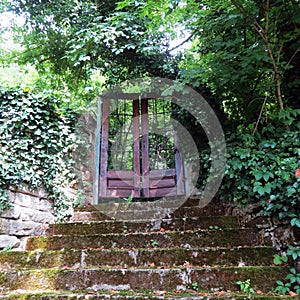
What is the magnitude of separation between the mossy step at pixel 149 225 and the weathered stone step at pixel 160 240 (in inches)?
9.7

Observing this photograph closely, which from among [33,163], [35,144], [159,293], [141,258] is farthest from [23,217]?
[159,293]

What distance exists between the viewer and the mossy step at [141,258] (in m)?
1.96

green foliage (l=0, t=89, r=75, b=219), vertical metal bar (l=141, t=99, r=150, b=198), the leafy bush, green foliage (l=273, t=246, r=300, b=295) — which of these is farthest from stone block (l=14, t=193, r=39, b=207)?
green foliage (l=273, t=246, r=300, b=295)

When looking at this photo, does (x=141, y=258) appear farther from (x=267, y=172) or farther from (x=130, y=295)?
(x=267, y=172)

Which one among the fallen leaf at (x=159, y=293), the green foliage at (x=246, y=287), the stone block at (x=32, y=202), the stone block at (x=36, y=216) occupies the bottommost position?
the fallen leaf at (x=159, y=293)

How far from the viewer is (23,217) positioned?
109 inches

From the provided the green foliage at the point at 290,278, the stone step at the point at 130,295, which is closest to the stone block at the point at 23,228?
the stone step at the point at 130,295

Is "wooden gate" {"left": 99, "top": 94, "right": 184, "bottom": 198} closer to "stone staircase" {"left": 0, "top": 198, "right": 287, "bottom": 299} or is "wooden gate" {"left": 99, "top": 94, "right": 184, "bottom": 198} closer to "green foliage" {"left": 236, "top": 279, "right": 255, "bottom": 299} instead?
"stone staircase" {"left": 0, "top": 198, "right": 287, "bottom": 299}

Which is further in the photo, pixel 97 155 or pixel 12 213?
pixel 97 155

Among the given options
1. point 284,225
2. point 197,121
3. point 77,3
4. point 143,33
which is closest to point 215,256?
point 284,225

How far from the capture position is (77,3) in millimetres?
3867

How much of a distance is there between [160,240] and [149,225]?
34 cm

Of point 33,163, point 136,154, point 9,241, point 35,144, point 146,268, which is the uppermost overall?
point 136,154

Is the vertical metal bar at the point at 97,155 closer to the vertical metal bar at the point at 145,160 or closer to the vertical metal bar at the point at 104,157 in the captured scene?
the vertical metal bar at the point at 104,157
